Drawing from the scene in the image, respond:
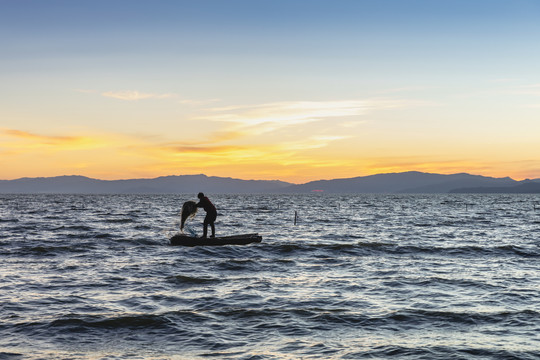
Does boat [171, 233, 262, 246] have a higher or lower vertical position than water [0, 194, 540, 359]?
higher

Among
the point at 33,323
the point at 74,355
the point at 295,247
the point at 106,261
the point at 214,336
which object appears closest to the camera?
the point at 74,355

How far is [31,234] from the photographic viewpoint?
39.2 m

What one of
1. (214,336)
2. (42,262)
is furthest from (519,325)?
(42,262)

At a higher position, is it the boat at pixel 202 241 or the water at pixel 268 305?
the boat at pixel 202 241

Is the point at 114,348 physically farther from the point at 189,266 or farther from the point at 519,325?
the point at 189,266

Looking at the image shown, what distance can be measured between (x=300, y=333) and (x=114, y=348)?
4283 mm

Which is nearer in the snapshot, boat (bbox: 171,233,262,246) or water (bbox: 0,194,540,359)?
water (bbox: 0,194,540,359)

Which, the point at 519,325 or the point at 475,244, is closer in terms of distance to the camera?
the point at 519,325

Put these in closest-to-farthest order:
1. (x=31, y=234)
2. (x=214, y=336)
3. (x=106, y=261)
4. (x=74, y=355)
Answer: (x=74, y=355) < (x=214, y=336) < (x=106, y=261) < (x=31, y=234)

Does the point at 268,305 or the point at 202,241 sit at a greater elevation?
the point at 202,241

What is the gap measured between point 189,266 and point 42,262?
23.4 ft

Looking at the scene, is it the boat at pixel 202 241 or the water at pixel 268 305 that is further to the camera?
the boat at pixel 202 241

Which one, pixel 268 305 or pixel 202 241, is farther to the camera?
pixel 202 241

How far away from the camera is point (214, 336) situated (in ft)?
39.7
